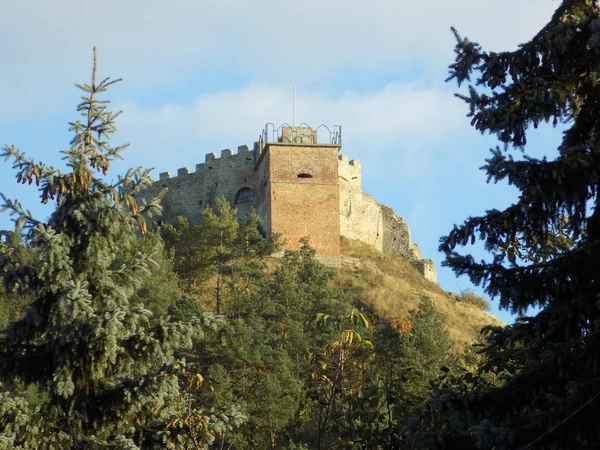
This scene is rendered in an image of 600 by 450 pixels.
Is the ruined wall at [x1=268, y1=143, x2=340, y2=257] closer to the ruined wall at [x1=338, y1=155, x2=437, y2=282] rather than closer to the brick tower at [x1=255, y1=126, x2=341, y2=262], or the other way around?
the brick tower at [x1=255, y1=126, x2=341, y2=262]

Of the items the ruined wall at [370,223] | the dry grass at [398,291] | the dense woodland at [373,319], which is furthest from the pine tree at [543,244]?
the ruined wall at [370,223]

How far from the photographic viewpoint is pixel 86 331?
36.1 ft

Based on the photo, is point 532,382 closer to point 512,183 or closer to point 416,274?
point 512,183

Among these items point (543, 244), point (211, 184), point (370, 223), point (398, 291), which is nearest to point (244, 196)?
point (211, 184)

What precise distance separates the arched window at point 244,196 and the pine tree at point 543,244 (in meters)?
43.3

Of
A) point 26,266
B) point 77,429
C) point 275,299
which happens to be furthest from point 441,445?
Result: point 275,299

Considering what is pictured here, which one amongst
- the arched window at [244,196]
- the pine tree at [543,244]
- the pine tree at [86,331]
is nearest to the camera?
the pine tree at [543,244]

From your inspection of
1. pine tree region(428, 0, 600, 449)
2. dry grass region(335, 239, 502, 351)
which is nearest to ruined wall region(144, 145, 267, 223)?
dry grass region(335, 239, 502, 351)

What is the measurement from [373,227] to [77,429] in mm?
43873

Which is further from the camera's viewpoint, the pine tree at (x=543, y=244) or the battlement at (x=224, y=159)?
the battlement at (x=224, y=159)

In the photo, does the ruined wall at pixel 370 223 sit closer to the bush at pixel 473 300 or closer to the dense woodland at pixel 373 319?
the bush at pixel 473 300

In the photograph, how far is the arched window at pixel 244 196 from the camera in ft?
171

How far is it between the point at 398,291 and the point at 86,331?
37.8 m

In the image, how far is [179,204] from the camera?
177ft
